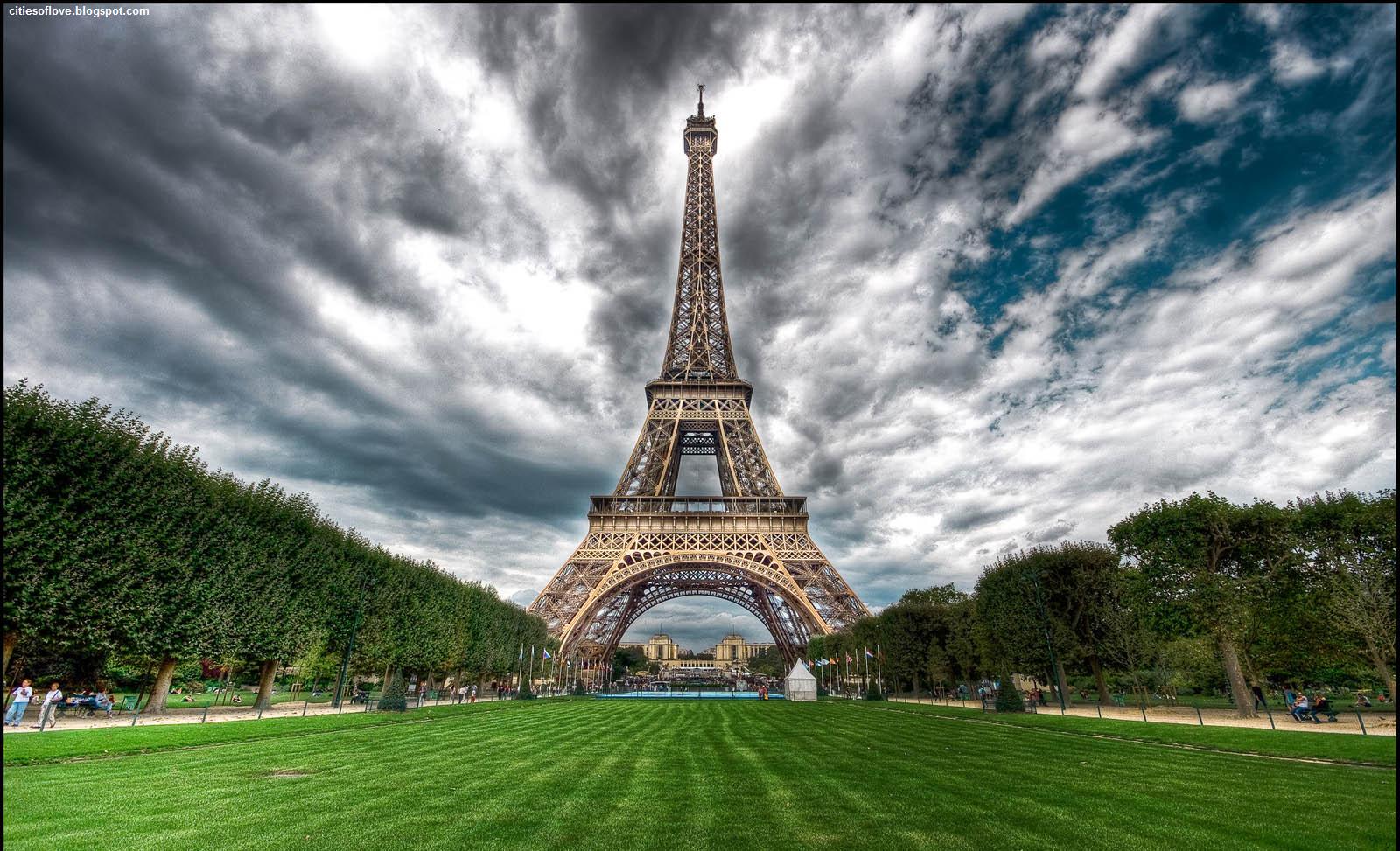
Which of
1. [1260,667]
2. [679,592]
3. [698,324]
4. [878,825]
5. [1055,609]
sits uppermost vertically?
[698,324]

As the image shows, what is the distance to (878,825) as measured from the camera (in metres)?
10.1

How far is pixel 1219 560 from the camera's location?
30.7m

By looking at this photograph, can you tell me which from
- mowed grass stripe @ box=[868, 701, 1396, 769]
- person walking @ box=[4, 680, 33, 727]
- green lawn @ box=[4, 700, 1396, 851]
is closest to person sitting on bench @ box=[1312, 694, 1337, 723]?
mowed grass stripe @ box=[868, 701, 1396, 769]

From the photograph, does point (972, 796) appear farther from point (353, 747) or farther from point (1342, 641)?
point (1342, 641)

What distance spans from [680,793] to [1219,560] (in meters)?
30.2

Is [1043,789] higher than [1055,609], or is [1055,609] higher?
[1055,609]

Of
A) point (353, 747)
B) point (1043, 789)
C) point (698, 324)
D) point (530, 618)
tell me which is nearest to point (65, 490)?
point (353, 747)

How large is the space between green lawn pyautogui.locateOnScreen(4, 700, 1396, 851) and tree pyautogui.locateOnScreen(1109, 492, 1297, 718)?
→ 9472 millimetres

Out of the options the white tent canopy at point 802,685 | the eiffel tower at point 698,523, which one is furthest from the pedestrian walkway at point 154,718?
the white tent canopy at point 802,685

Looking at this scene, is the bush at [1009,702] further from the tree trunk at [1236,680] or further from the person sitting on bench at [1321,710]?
the person sitting on bench at [1321,710]

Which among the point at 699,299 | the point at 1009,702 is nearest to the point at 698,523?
the point at 699,299

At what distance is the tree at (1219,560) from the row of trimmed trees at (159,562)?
125ft

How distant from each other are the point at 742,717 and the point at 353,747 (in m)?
18.6

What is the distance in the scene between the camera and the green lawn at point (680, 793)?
372 inches
